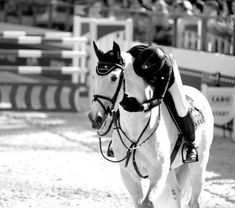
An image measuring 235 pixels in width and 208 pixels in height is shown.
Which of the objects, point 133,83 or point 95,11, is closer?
point 133,83

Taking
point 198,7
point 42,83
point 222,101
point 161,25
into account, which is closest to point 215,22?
point 198,7

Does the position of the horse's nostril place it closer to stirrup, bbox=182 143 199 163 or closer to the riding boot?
the riding boot

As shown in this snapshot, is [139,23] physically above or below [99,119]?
below

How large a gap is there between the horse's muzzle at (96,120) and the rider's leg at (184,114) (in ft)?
3.39

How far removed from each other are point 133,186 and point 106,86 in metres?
0.86

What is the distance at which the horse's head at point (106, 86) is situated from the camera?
5.51 m

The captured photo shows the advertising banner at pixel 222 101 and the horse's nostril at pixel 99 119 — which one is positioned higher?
the horse's nostril at pixel 99 119

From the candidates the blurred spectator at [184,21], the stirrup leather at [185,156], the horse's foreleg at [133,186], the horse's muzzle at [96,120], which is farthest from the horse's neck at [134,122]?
the blurred spectator at [184,21]

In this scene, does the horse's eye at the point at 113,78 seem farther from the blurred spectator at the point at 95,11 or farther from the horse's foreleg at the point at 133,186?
the blurred spectator at the point at 95,11

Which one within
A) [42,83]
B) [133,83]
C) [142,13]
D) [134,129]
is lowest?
[42,83]

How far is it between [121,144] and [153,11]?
1015 centimetres

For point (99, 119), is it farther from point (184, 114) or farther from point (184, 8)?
point (184, 8)

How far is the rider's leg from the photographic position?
21.0ft

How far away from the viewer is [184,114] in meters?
6.45
